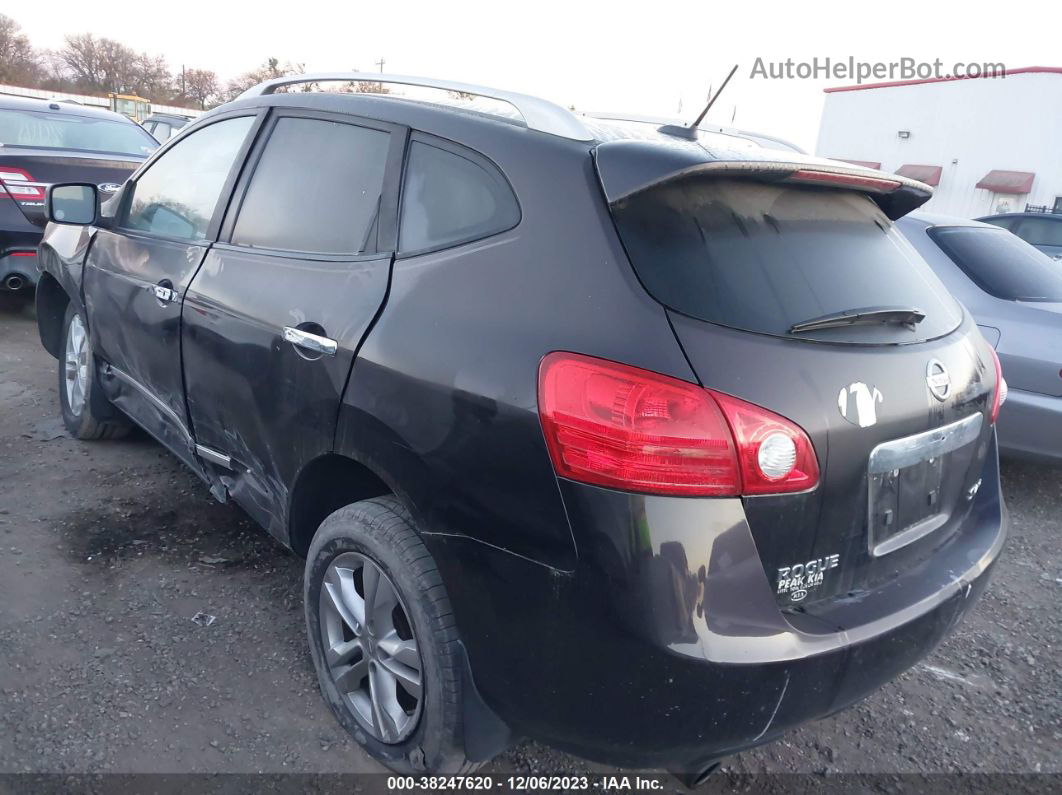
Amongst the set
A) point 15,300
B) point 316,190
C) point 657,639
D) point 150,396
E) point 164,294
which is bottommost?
point 15,300

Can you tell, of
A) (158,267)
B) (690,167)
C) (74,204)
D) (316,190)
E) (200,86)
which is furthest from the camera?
(200,86)

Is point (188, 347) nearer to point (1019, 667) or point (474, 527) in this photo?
point (474, 527)

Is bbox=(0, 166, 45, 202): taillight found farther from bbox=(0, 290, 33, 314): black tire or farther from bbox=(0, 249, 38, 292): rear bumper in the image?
bbox=(0, 290, 33, 314): black tire

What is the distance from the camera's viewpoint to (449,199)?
7.16 ft

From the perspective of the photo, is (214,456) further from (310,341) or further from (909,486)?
(909,486)

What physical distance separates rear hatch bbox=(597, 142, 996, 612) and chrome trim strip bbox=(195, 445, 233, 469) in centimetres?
176

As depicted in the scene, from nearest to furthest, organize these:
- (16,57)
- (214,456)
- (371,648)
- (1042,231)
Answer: (371,648) < (214,456) < (1042,231) < (16,57)

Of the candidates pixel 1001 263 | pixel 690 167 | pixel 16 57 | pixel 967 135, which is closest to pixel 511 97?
pixel 690 167

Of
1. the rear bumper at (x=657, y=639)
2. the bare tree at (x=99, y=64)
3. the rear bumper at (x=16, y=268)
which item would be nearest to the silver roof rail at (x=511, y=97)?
the rear bumper at (x=657, y=639)

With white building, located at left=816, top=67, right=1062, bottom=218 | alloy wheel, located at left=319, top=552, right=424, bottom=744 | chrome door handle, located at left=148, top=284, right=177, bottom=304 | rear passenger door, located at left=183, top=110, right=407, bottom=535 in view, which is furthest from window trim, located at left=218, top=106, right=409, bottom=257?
white building, located at left=816, top=67, right=1062, bottom=218

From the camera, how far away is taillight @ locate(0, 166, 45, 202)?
5.91 m

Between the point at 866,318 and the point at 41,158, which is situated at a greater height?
the point at 866,318

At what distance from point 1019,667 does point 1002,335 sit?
6.61 ft

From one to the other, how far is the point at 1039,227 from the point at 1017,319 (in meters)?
8.29
